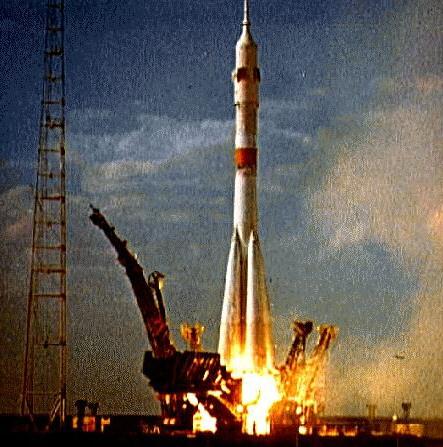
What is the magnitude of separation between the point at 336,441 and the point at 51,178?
17.0 meters

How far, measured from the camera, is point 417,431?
4534 cm

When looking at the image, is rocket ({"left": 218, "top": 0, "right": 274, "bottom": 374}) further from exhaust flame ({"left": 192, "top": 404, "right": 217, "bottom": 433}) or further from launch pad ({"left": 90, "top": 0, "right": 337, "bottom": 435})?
exhaust flame ({"left": 192, "top": 404, "right": 217, "bottom": 433})

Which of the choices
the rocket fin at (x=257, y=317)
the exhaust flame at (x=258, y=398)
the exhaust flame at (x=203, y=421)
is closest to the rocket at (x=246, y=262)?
the rocket fin at (x=257, y=317)

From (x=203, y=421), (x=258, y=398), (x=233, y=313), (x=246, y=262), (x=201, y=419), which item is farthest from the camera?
(x=246, y=262)

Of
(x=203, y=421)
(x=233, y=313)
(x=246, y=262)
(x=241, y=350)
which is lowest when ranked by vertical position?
(x=203, y=421)

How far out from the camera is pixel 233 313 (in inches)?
1708

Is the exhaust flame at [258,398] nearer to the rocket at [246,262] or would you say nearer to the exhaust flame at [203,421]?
the rocket at [246,262]

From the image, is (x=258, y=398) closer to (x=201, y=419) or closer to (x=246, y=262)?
(x=201, y=419)

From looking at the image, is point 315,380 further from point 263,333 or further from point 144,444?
point 144,444

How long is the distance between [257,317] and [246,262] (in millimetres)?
2732

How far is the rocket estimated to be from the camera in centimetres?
4284

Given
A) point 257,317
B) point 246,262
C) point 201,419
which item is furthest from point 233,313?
point 201,419

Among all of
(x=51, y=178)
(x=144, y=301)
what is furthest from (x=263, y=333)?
(x=51, y=178)

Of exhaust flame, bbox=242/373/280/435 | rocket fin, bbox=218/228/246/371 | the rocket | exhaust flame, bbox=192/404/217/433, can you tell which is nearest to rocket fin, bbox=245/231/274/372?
the rocket
